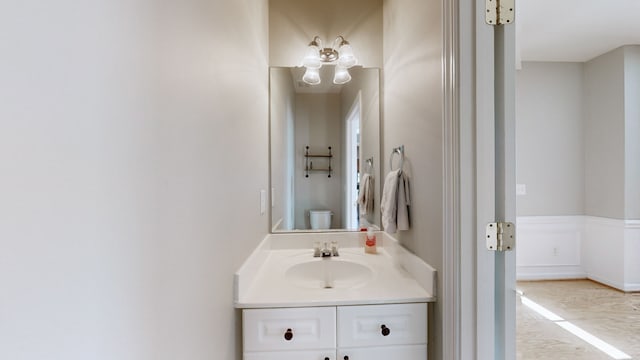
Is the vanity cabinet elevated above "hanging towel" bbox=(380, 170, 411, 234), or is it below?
below

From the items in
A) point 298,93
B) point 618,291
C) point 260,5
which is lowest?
point 618,291

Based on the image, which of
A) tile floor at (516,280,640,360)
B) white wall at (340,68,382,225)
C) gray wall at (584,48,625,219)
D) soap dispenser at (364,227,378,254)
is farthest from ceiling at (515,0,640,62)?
tile floor at (516,280,640,360)

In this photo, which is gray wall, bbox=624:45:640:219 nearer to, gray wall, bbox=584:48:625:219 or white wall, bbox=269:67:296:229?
gray wall, bbox=584:48:625:219

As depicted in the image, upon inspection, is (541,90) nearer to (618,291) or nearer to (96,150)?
(618,291)

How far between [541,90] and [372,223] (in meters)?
3.11

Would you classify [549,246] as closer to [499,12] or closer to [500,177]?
[500,177]

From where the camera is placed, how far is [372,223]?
1909 millimetres

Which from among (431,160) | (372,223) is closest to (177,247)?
(431,160)

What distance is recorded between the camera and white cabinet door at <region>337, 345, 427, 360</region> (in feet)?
3.70

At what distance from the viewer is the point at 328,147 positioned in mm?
1942

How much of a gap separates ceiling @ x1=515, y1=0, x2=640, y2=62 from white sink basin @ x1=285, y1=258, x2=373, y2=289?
1.91m

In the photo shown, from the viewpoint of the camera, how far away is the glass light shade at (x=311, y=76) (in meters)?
1.88

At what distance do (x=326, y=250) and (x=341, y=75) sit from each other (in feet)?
3.72

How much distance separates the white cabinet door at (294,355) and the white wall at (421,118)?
43 cm
